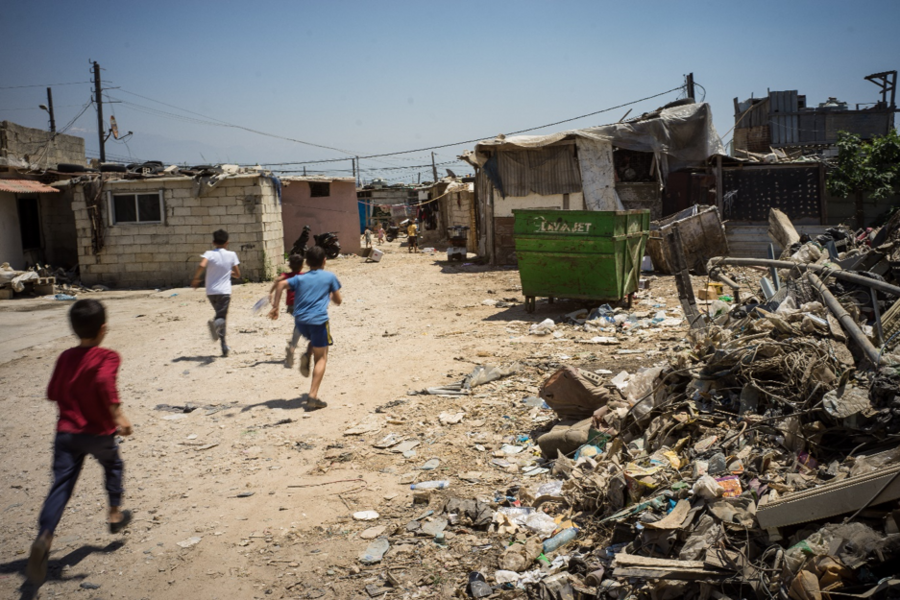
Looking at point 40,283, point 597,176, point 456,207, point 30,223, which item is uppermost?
point 597,176

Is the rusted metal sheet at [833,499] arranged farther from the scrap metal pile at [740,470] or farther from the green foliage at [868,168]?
the green foliage at [868,168]

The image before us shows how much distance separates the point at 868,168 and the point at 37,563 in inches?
617

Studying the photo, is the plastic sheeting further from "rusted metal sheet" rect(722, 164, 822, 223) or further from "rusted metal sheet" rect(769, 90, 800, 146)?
"rusted metal sheet" rect(769, 90, 800, 146)

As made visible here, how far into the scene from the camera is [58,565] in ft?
11.1

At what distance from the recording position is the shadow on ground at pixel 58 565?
317cm

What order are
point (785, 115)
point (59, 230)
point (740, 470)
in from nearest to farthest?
point (740, 470)
point (59, 230)
point (785, 115)

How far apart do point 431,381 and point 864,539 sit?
454 centimetres

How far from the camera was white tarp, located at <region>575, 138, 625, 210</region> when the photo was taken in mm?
15344

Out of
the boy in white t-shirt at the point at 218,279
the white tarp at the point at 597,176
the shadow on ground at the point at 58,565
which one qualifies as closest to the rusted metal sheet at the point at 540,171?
the white tarp at the point at 597,176

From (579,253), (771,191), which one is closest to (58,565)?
(579,253)

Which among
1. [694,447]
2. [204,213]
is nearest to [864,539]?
[694,447]

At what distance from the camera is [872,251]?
4.95 meters

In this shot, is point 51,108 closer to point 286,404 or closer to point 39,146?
point 39,146

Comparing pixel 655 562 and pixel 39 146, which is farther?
pixel 39 146
